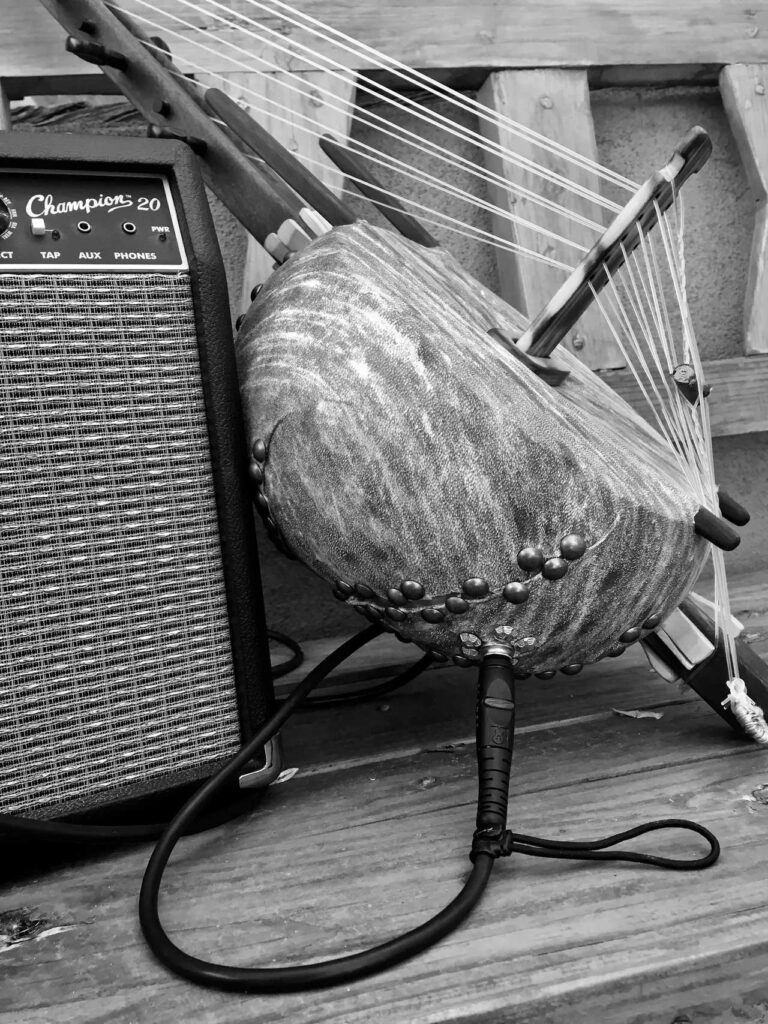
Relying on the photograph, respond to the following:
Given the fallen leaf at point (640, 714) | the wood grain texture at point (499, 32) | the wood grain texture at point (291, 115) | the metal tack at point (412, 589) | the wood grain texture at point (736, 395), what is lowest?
the fallen leaf at point (640, 714)

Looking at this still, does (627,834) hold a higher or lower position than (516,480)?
lower

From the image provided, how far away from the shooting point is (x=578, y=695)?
0.89 metres

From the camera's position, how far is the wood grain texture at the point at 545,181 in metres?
1.19

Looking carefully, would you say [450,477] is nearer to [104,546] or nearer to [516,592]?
[516,592]

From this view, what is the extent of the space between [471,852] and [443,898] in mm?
31

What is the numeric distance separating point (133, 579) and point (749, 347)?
0.99m

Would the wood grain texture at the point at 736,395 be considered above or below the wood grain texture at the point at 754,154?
below

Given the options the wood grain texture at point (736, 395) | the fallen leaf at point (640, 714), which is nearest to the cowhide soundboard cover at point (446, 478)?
the fallen leaf at point (640, 714)

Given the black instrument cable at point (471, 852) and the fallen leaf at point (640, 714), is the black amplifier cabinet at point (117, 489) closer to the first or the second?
the black instrument cable at point (471, 852)

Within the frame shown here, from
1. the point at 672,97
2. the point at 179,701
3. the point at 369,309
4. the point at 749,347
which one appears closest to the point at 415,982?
the point at 179,701

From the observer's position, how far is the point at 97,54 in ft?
2.51

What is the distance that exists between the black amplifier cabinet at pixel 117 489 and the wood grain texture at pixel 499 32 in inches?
23.2

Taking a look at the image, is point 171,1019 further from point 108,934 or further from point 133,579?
point 133,579

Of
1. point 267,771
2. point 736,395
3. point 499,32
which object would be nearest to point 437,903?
point 267,771
